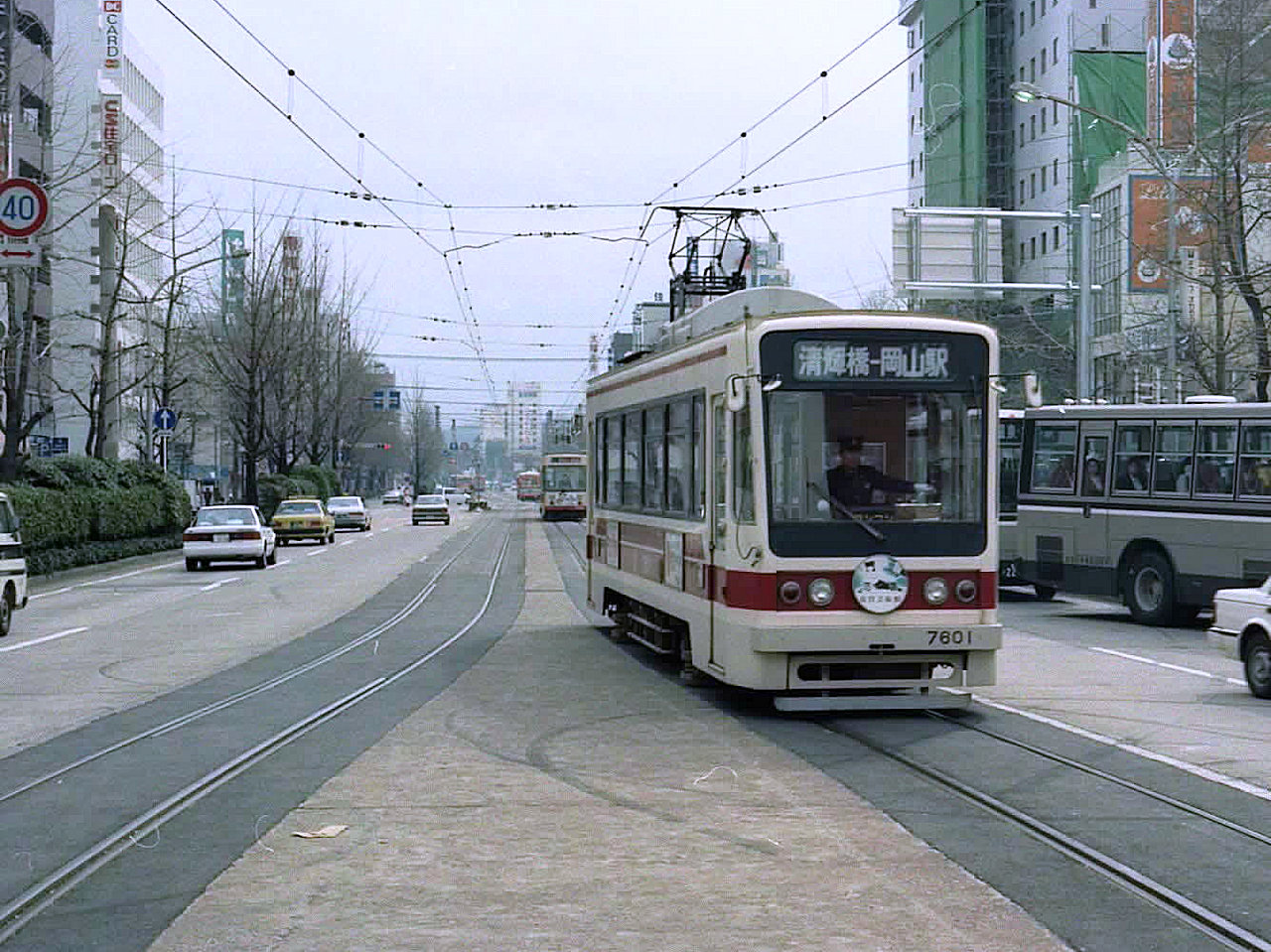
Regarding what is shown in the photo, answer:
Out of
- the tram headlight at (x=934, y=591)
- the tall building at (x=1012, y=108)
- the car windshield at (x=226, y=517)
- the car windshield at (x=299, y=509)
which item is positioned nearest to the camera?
the tram headlight at (x=934, y=591)

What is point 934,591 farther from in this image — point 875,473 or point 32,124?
point 32,124

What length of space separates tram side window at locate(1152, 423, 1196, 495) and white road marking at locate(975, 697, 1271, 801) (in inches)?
376

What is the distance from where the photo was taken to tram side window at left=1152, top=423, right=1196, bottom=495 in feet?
73.9

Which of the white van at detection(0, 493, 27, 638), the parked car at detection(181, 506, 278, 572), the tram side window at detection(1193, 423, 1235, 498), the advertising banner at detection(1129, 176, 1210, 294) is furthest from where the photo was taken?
the parked car at detection(181, 506, 278, 572)

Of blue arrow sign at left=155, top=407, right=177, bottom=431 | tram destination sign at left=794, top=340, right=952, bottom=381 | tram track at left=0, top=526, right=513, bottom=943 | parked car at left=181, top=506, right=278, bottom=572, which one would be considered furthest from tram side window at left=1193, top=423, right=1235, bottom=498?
blue arrow sign at left=155, top=407, right=177, bottom=431

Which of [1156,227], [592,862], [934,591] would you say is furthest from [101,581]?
[592,862]

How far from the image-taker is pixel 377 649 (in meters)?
19.2

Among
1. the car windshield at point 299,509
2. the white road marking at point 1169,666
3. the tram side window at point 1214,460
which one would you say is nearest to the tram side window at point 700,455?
the white road marking at point 1169,666

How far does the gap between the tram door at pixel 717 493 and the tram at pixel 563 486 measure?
208 ft

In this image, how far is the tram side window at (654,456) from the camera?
1528 centimetres

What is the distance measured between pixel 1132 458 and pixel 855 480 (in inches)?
481

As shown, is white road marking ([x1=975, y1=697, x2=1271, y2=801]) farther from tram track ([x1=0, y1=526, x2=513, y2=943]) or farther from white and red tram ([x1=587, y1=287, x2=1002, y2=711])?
tram track ([x1=0, y1=526, x2=513, y2=943])

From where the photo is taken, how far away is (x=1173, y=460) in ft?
74.6

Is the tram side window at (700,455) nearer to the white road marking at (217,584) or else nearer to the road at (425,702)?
the road at (425,702)
